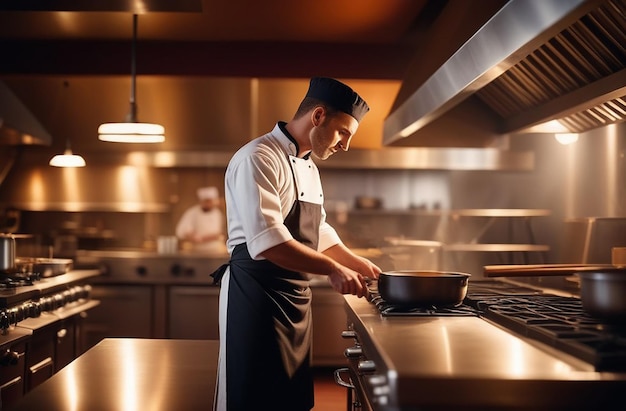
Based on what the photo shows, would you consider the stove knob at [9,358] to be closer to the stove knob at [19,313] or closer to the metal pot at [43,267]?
the stove knob at [19,313]

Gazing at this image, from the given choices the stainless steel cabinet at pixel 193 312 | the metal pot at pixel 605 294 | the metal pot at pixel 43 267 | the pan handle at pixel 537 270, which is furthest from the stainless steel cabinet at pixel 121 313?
the metal pot at pixel 605 294

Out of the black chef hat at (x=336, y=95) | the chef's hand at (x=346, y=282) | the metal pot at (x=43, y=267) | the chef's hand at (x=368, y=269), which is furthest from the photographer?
the metal pot at (x=43, y=267)

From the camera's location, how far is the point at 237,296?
238 cm

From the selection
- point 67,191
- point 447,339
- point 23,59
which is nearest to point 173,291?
point 23,59

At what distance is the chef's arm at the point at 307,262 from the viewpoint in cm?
217

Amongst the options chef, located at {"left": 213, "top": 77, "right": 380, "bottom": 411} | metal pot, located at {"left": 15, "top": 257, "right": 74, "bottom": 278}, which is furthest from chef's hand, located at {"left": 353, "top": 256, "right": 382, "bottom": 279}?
metal pot, located at {"left": 15, "top": 257, "right": 74, "bottom": 278}

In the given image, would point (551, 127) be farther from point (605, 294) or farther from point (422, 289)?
point (605, 294)

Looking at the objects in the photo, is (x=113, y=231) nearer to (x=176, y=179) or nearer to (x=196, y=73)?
(x=176, y=179)

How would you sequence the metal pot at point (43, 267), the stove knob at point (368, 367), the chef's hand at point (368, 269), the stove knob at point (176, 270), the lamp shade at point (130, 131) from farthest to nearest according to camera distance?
the stove knob at point (176, 270)
the metal pot at point (43, 267)
the lamp shade at point (130, 131)
the chef's hand at point (368, 269)
the stove knob at point (368, 367)

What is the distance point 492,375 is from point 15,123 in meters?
4.18

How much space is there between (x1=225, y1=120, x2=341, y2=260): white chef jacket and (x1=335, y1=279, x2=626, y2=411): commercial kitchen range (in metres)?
0.41

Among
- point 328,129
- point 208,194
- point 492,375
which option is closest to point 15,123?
point 208,194

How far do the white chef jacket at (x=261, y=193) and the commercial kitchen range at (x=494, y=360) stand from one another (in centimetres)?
41

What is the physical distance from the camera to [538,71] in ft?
8.30
